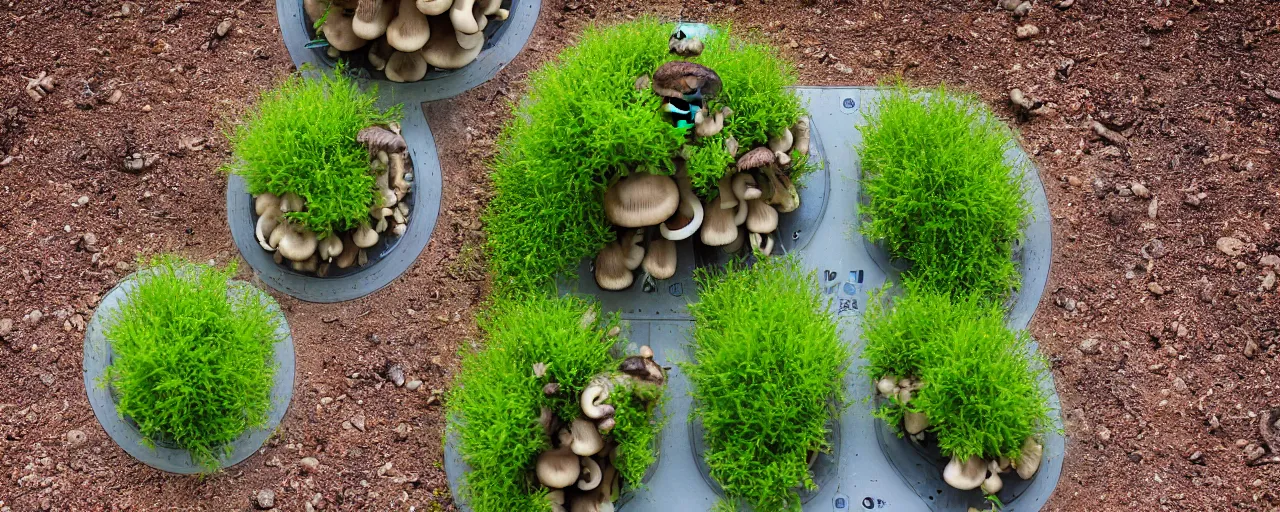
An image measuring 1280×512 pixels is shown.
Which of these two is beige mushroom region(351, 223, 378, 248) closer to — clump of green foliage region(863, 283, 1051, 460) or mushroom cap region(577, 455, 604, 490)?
mushroom cap region(577, 455, 604, 490)

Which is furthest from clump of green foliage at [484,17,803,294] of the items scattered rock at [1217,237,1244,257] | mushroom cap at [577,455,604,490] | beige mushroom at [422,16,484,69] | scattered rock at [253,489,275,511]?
scattered rock at [1217,237,1244,257]

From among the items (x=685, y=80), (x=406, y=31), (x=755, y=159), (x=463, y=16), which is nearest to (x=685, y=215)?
(x=755, y=159)

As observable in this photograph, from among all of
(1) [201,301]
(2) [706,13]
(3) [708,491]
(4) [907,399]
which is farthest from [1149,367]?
(1) [201,301]

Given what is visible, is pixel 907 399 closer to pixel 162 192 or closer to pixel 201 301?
pixel 201 301

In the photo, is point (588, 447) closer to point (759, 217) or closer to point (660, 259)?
point (660, 259)

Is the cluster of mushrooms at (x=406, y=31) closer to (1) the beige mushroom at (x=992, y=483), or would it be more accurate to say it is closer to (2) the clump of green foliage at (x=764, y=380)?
(2) the clump of green foliage at (x=764, y=380)

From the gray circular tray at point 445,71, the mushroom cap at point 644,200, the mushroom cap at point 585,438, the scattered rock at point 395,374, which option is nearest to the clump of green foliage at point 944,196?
the mushroom cap at point 644,200
